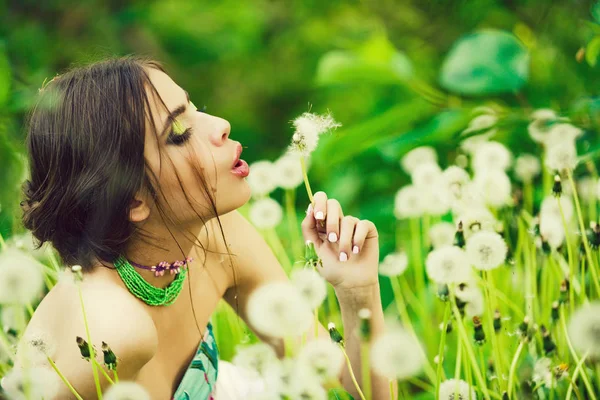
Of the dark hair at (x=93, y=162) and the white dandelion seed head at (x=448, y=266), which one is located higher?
the dark hair at (x=93, y=162)

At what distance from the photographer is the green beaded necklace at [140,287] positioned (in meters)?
0.77

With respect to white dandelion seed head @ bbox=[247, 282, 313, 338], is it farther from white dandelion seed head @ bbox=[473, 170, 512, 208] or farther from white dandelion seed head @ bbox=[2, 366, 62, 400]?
white dandelion seed head @ bbox=[473, 170, 512, 208]

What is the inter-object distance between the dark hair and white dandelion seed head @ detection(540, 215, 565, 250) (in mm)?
395

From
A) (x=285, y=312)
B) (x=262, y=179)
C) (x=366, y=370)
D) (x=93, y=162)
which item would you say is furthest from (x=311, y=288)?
(x=262, y=179)

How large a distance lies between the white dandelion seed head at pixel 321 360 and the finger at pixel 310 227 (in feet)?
0.49

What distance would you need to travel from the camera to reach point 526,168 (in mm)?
1182

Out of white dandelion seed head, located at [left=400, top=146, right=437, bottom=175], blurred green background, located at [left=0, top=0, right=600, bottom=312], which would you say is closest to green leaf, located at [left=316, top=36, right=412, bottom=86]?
blurred green background, located at [left=0, top=0, right=600, bottom=312]

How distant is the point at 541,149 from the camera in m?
1.27

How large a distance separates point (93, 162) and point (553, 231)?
0.52 metres

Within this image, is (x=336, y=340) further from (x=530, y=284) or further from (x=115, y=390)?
(x=530, y=284)

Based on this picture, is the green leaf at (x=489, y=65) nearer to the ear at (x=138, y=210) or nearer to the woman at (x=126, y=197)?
the woman at (x=126, y=197)

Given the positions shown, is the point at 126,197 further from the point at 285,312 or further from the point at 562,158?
the point at 562,158

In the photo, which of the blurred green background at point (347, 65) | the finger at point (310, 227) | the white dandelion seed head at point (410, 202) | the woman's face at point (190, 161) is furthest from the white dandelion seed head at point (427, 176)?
the woman's face at point (190, 161)

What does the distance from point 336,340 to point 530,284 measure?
409 mm
